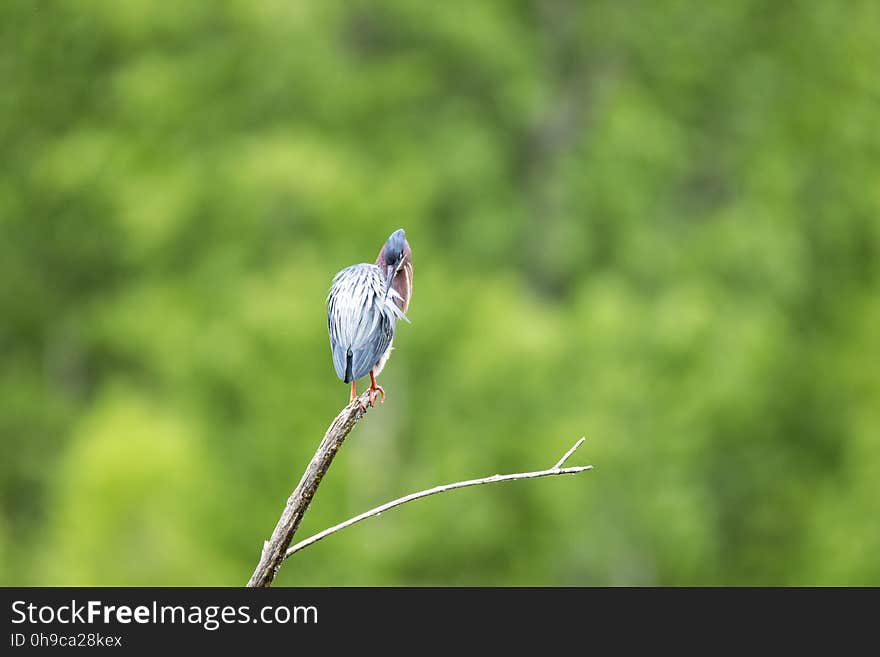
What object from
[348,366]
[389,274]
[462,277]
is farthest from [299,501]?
[462,277]

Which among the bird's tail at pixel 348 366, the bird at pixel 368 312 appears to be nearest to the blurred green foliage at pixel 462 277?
the bird at pixel 368 312

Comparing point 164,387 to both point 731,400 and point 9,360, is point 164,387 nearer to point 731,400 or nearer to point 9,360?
point 9,360

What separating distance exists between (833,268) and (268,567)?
1691cm

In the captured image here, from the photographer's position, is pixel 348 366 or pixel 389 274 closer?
pixel 348 366

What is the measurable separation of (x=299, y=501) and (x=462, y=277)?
1270 centimetres

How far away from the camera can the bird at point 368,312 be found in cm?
456

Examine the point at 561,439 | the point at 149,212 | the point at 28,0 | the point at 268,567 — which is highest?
the point at 28,0

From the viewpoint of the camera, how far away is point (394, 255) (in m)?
4.77

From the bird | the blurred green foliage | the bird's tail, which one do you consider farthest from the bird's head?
the blurred green foliage

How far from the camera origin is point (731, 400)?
18.0 meters

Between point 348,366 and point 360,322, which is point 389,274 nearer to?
point 360,322

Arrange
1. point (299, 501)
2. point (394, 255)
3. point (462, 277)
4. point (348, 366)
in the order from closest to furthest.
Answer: point (299, 501)
point (348, 366)
point (394, 255)
point (462, 277)
